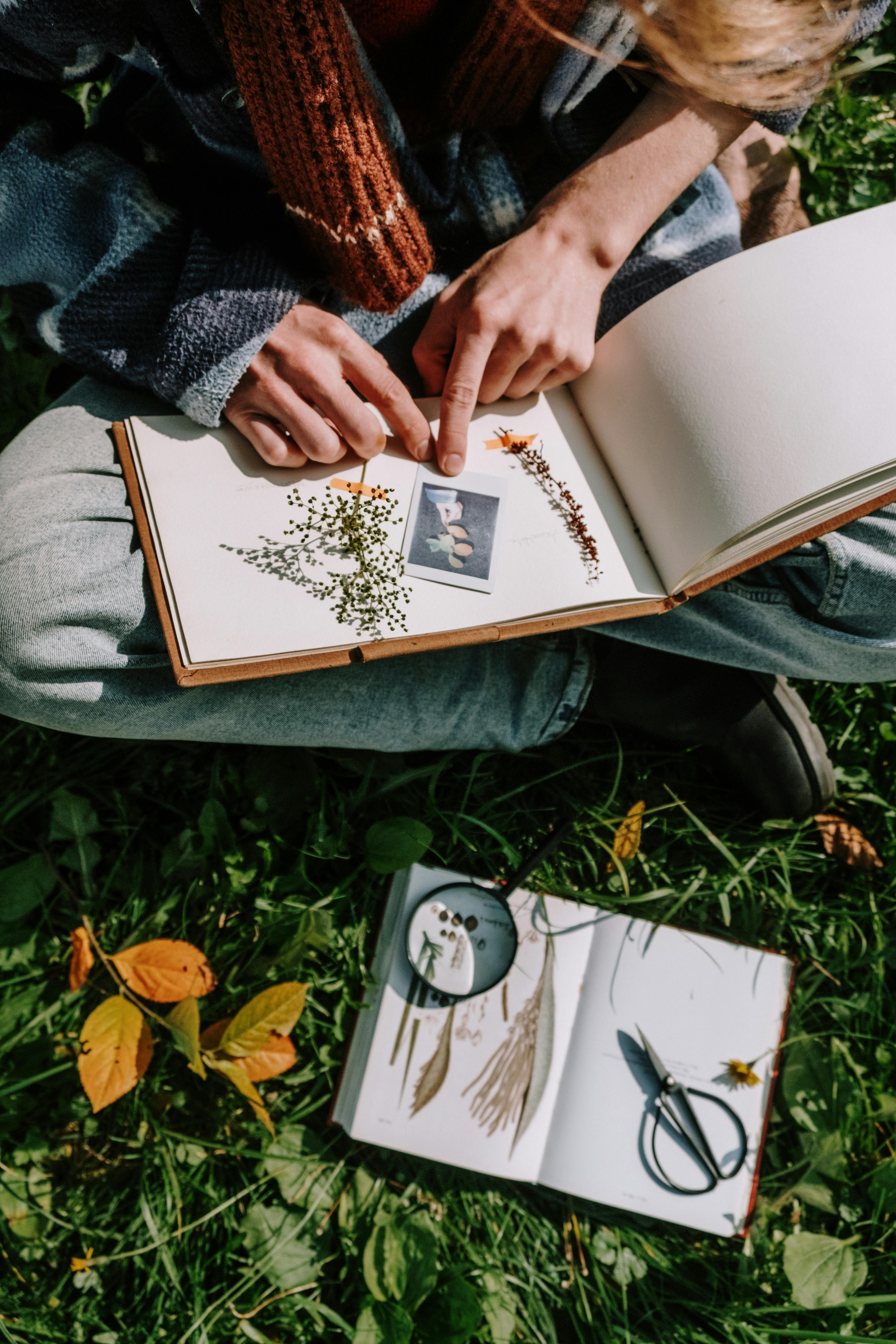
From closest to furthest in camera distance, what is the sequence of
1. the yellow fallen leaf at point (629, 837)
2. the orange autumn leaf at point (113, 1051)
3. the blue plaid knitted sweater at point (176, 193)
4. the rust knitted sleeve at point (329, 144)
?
the rust knitted sleeve at point (329, 144) → the blue plaid knitted sweater at point (176, 193) → the orange autumn leaf at point (113, 1051) → the yellow fallen leaf at point (629, 837)

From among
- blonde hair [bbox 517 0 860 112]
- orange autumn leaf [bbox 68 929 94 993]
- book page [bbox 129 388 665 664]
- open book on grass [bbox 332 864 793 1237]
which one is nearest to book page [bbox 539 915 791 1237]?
open book on grass [bbox 332 864 793 1237]

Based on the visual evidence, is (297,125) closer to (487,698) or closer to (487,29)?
(487,29)

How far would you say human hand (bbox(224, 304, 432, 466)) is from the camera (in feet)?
3.89

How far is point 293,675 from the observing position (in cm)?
141

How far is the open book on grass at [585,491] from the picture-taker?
1.08 m

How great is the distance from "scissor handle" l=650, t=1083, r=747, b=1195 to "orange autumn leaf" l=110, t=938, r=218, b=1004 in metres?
0.89

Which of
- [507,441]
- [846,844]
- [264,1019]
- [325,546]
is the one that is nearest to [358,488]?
[325,546]

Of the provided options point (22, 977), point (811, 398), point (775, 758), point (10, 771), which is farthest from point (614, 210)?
point (22, 977)

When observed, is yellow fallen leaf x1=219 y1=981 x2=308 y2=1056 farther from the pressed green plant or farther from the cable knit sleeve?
the cable knit sleeve

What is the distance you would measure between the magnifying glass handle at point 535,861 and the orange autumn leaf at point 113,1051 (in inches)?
28.8

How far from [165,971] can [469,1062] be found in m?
0.61

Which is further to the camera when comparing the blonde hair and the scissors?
the scissors

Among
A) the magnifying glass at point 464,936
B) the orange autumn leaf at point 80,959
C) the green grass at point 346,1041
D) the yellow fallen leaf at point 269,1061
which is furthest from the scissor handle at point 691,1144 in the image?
the orange autumn leaf at point 80,959

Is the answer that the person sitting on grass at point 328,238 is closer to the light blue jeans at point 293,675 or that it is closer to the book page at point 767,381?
the light blue jeans at point 293,675
